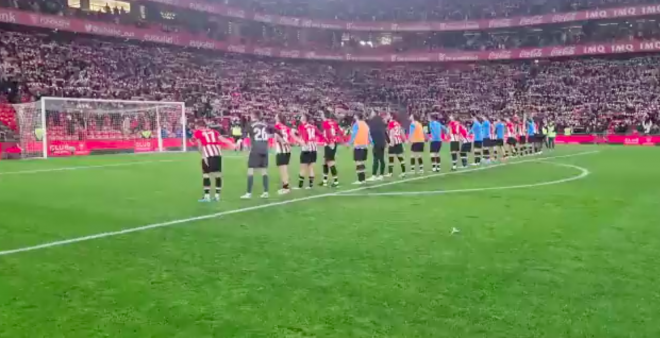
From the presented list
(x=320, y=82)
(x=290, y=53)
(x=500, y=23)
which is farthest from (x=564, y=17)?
(x=290, y=53)

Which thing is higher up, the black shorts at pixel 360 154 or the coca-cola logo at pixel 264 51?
the coca-cola logo at pixel 264 51

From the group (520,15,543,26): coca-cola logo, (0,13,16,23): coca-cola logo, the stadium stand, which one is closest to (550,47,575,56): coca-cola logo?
the stadium stand

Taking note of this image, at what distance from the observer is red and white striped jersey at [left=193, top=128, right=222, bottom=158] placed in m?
13.0

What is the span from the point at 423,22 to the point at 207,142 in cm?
5564

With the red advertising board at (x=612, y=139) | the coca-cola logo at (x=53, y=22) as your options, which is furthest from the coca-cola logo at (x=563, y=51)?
the coca-cola logo at (x=53, y=22)

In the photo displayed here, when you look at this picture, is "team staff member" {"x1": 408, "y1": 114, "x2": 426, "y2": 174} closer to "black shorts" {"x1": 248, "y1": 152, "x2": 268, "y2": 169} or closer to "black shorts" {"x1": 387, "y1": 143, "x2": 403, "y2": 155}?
"black shorts" {"x1": 387, "y1": 143, "x2": 403, "y2": 155}

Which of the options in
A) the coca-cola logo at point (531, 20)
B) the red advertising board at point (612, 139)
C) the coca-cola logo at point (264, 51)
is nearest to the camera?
the red advertising board at point (612, 139)

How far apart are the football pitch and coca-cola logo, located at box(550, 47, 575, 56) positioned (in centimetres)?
4779

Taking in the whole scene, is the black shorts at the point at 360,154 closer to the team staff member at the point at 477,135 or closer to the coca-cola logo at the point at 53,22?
the team staff member at the point at 477,135

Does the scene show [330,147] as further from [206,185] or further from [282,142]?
[206,185]

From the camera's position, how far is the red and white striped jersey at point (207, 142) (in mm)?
13047

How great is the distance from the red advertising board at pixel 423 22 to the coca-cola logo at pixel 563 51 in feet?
8.83

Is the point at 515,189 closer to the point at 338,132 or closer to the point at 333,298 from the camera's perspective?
the point at 338,132

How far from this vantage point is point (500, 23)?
61.3 metres
